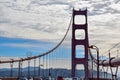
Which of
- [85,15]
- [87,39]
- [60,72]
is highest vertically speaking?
[85,15]

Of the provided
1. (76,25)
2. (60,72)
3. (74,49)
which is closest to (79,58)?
(74,49)

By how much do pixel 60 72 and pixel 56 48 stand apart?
1783cm

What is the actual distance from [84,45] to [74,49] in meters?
2.48

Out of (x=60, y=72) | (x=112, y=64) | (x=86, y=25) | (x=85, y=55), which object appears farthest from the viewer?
(x=60, y=72)

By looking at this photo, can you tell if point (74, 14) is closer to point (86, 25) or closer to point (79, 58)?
point (86, 25)

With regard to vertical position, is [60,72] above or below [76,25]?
below

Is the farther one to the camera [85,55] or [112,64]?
[85,55]

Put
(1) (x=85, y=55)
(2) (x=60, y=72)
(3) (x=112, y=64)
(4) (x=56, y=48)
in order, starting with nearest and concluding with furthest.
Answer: (3) (x=112, y=64) < (1) (x=85, y=55) < (4) (x=56, y=48) < (2) (x=60, y=72)

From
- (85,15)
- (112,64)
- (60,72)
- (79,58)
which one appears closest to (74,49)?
(79,58)

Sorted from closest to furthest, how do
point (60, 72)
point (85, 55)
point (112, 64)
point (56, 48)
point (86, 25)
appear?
point (112, 64) → point (85, 55) → point (86, 25) → point (56, 48) → point (60, 72)

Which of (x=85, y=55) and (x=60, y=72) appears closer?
(x=85, y=55)

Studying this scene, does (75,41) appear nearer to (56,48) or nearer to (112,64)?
(56,48)

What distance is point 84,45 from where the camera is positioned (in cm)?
8000

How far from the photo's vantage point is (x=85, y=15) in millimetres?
84125
